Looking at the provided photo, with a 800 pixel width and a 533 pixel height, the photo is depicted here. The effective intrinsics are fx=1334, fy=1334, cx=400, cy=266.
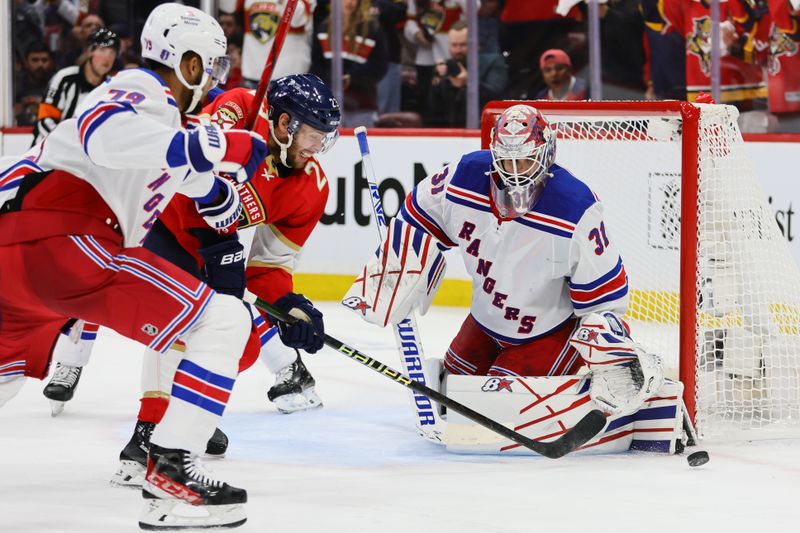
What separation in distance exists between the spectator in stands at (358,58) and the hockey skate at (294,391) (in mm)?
2492

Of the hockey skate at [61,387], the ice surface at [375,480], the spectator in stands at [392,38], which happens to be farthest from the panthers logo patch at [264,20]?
the hockey skate at [61,387]

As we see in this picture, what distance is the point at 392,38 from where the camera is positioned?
615cm

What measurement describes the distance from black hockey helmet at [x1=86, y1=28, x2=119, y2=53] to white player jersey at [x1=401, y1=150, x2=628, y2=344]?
284 cm

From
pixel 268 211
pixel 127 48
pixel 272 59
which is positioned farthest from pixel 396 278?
pixel 127 48

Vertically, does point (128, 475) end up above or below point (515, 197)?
below

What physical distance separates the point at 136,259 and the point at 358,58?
382cm

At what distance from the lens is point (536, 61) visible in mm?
5906

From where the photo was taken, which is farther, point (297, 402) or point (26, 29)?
point (26, 29)

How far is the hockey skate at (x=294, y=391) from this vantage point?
12.8 ft

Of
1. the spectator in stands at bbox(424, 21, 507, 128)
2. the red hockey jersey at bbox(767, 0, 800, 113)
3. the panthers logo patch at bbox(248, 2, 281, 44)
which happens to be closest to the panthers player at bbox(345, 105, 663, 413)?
the red hockey jersey at bbox(767, 0, 800, 113)

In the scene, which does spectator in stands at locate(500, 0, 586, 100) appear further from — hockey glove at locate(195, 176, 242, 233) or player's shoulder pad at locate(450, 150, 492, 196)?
hockey glove at locate(195, 176, 242, 233)

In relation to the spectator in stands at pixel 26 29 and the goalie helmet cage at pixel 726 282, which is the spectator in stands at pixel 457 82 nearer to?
the spectator in stands at pixel 26 29

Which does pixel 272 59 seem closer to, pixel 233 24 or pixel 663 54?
pixel 663 54

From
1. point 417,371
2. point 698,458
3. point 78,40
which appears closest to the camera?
point 698,458
